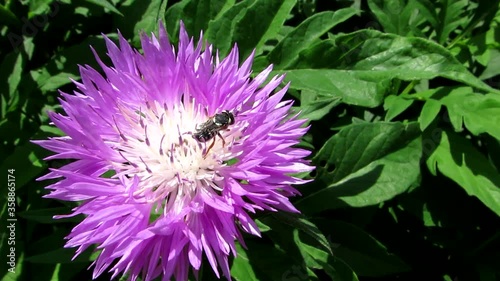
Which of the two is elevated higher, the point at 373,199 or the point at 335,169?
the point at 335,169

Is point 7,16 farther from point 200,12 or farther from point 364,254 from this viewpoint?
point 364,254

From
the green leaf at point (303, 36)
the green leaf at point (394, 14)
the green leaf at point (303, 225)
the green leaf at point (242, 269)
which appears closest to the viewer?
the green leaf at point (303, 225)

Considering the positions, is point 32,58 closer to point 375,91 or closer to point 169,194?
point 169,194

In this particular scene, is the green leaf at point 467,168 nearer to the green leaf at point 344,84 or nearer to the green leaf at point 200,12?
the green leaf at point 344,84

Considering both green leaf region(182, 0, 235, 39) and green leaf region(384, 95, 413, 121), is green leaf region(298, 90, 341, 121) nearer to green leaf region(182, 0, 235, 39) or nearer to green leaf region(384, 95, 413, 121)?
green leaf region(384, 95, 413, 121)

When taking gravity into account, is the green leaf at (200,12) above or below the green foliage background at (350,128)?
above

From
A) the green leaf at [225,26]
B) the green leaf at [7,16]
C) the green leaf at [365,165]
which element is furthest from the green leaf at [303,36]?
the green leaf at [7,16]

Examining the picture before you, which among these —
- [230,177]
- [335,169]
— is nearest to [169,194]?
[230,177]
